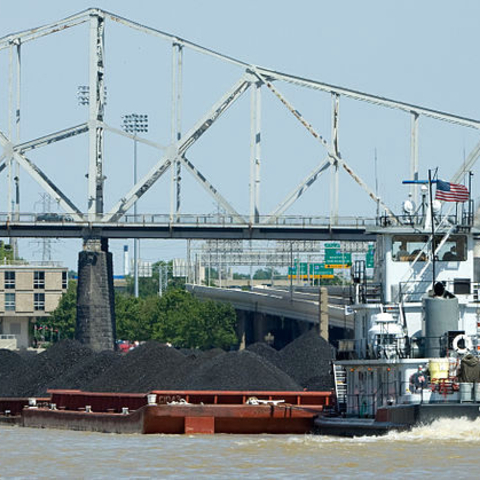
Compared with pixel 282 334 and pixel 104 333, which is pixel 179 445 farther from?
pixel 282 334

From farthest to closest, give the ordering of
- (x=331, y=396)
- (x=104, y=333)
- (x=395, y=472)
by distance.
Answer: (x=104, y=333)
(x=331, y=396)
(x=395, y=472)

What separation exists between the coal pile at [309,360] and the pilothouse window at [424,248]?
11642 mm

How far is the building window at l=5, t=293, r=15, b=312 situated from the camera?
197125 millimetres

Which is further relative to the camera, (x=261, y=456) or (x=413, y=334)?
(x=413, y=334)

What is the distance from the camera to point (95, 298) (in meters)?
128

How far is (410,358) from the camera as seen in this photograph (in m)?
49.7

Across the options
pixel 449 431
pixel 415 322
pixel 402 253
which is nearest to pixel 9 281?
pixel 402 253

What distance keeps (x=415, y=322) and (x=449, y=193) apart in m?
5.35

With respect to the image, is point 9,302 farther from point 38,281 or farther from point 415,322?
point 415,322

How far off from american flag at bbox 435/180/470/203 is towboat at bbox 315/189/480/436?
317 mm

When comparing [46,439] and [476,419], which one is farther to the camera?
[46,439]

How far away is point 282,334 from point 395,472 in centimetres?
13274

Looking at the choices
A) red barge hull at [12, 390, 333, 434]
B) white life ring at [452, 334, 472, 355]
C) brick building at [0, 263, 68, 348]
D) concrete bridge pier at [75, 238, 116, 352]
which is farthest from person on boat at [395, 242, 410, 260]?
brick building at [0, 263, 68, 348]

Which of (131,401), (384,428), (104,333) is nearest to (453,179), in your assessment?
(104,333)
